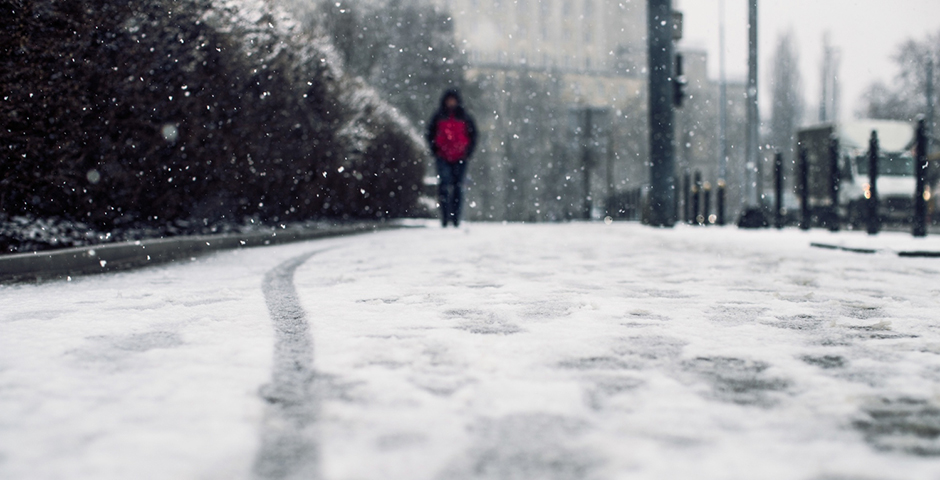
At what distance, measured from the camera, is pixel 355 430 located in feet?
6.72

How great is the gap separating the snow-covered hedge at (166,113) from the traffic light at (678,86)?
569 centimetres

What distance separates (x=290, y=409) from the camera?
2236mm

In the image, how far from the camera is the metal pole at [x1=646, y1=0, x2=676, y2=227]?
13.8 meters

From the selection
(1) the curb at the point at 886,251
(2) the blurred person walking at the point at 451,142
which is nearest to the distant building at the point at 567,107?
(2) the blurred person walking at the point at 451,142

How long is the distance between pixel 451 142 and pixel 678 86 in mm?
4509

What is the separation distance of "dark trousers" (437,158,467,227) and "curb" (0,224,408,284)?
3.29 metres

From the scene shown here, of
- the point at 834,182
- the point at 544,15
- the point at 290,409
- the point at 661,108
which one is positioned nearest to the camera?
the point at 290,409

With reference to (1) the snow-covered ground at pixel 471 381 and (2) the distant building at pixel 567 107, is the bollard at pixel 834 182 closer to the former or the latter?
(1) the snow-covered ground at pixel 471 381

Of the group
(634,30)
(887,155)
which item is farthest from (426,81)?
(634,30)

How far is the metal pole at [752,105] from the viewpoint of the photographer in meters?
15.4

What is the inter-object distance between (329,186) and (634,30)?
296 ft

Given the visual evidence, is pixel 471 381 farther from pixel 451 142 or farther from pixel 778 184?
pixel 778 184

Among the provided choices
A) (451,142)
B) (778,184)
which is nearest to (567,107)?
(778,184)

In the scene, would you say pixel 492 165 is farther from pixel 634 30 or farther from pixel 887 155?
pixel 634 30
